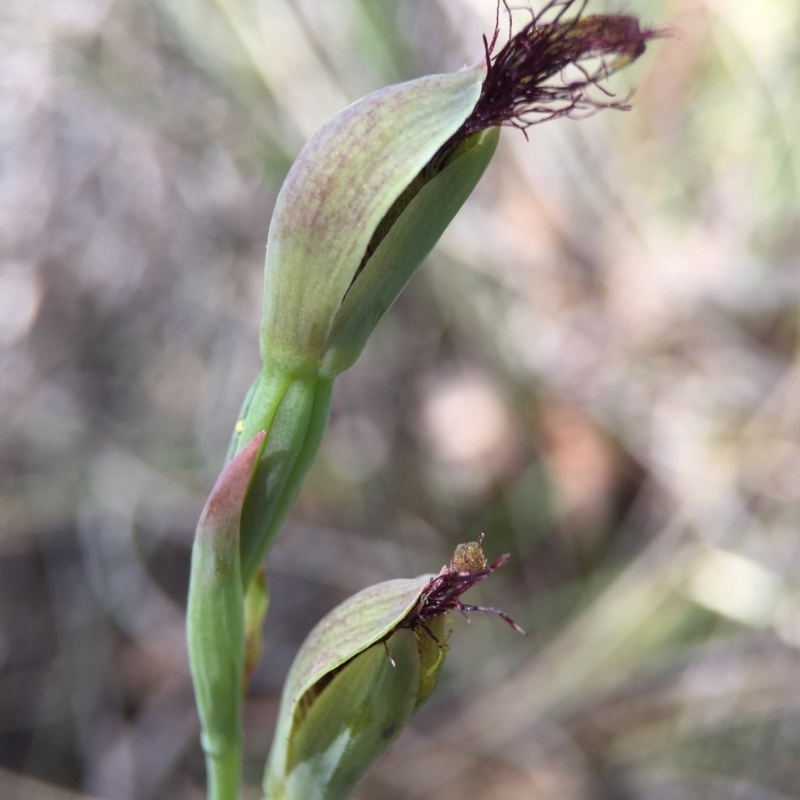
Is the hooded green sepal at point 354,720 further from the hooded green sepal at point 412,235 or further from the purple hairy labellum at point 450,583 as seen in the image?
the hooded green sepal at point 412,235

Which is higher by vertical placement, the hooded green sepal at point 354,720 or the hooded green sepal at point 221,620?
the hooded green sepal at point 221,620

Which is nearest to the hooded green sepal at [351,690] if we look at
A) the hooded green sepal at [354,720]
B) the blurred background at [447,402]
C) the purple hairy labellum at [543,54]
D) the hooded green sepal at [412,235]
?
the hooded green sepal at [354,720]

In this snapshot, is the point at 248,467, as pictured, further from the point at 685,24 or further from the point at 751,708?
the point at 685,24

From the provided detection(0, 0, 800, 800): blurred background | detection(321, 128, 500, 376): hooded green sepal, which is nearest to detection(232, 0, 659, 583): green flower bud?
detection(321, 128, 500, 376): hooded green sepal

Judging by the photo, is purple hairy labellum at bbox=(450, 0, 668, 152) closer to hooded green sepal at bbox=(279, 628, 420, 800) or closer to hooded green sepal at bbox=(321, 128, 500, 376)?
hooded green sepal at bbox=(321, 128, 500, 376)

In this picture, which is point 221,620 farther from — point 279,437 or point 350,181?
point 350,181

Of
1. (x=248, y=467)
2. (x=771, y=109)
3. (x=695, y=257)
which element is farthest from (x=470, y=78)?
(x=771, y=109)
